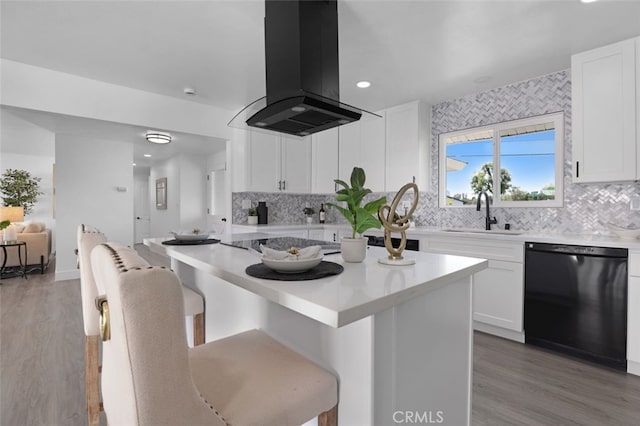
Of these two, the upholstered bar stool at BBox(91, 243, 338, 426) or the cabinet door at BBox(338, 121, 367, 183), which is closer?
the upholstered bar stool at BBox(91, 243, 338, 426)

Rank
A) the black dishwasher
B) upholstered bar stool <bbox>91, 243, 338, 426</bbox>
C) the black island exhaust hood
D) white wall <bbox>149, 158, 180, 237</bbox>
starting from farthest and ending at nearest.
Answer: white wall <bbox>149, 158, 180, 237</bbox>, the black dishwasher, the black island exhaust hood, upholstered bar stool <bbox>91, 243, 338, 426</bbox>

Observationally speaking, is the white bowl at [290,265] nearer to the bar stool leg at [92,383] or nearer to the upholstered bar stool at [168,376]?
the upholstered bar stool at [168,376]

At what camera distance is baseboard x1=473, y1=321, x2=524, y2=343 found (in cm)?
277

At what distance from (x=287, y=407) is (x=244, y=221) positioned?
3.95 meters

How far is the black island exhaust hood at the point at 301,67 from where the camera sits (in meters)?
1.68

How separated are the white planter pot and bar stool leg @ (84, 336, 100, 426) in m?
1.29

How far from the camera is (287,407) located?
2.82 ft

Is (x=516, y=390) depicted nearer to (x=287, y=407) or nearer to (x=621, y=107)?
(x=287, y=407)

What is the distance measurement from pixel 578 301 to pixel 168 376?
2.90 m

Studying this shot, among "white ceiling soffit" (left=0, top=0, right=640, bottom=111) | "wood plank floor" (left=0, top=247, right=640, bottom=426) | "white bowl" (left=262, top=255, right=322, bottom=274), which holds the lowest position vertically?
"wood plank floor" (left=0, top=247, right=640, bottom=426)

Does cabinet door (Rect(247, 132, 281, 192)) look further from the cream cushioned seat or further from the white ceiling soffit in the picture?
the cream cushioned seat

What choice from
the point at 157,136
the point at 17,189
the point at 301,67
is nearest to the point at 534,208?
the point at 301,67

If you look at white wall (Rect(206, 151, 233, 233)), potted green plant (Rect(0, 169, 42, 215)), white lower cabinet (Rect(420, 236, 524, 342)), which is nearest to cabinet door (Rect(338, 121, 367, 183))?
white lower cabinet (Rect(420, 236, 524, 342))

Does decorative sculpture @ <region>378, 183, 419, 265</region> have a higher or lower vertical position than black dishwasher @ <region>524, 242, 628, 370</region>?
higher
